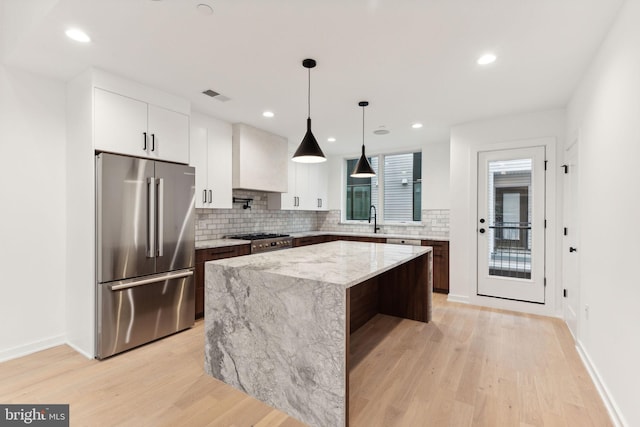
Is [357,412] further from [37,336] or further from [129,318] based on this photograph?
[37,336]

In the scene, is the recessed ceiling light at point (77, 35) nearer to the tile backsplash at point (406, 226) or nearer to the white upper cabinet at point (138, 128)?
the white upper cabinet at point (138, 128)

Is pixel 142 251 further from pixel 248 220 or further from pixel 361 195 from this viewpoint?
pixel 361 195

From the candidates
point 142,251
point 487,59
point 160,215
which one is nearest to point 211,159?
point 160,215

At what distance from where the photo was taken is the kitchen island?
67.9 inches

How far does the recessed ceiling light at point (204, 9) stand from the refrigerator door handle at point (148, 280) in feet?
7.56

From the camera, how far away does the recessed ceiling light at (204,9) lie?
1.84 meters

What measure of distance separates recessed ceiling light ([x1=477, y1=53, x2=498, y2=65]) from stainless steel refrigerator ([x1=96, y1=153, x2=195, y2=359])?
2.94 meters

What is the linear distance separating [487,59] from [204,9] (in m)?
2.17

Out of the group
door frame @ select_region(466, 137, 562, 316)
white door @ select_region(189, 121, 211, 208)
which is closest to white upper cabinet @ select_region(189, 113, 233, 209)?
white door @ select_region(189, 121, 211, 208)

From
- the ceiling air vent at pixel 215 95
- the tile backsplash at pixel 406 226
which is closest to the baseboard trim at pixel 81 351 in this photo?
the ceiling air vent at pixel 215 95

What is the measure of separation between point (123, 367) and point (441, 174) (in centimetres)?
512

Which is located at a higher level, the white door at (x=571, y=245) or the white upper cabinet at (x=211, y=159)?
the white upper cabinet at (x=211, y=159)

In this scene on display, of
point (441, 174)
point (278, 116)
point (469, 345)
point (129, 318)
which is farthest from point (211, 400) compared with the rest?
point (441, 174)

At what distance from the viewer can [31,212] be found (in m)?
2.71
